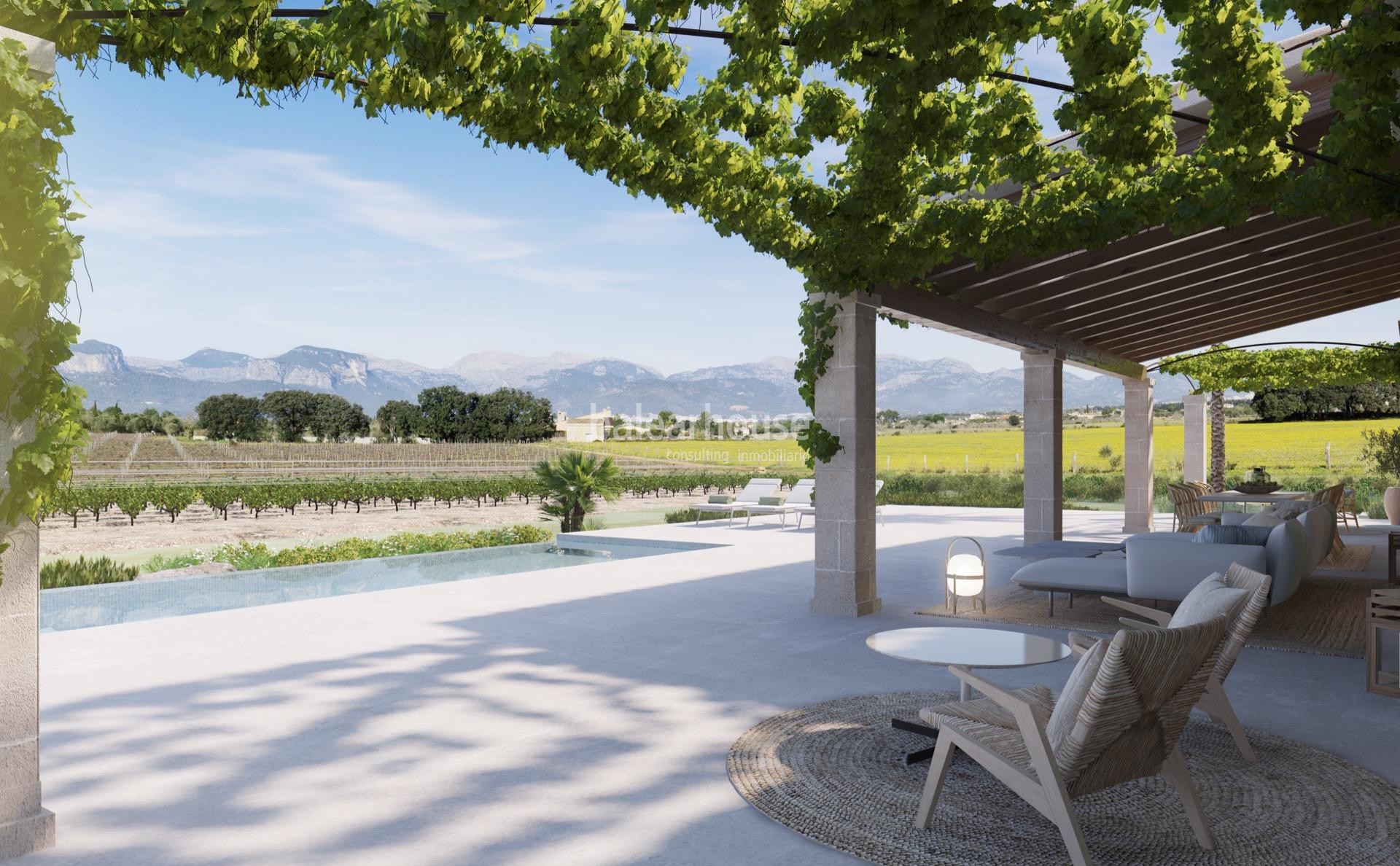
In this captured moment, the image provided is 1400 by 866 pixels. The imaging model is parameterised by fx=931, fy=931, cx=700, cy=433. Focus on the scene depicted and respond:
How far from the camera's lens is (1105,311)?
12.1 m

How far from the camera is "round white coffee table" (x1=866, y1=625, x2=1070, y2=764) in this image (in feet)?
13.4

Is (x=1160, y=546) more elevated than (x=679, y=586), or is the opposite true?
(x=1160, y=546)

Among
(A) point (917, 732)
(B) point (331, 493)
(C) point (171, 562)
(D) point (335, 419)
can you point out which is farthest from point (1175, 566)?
(D) point (335, 419)

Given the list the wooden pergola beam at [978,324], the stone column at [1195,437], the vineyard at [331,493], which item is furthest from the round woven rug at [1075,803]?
the vineyard at [331,493]

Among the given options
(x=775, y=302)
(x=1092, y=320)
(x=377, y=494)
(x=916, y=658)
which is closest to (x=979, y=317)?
(x=1092, y=320)

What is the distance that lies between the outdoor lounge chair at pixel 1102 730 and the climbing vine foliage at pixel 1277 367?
48.5 feet

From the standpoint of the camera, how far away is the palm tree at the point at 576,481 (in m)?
15.4

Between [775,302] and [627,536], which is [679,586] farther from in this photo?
[775,302]

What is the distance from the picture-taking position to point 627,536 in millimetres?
14273

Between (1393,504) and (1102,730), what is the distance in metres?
14.8

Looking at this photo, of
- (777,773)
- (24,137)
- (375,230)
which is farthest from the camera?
(375,230)

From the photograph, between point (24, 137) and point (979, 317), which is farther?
point (979, 317)

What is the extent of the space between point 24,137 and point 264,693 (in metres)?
3.30

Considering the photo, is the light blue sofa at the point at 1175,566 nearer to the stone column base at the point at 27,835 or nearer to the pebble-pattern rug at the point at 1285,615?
the pebble-pattern rug at the point at 1285,615
